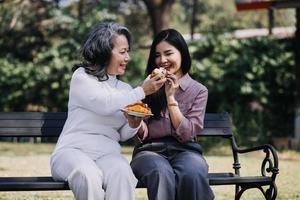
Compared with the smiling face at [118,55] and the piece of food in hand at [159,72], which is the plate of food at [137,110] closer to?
the piece of food in hand at [159,72]

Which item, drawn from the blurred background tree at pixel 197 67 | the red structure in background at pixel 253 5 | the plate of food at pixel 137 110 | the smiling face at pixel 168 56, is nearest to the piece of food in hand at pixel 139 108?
the plate of food at pixel 137 110

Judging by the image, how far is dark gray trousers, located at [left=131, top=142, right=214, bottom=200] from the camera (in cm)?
442

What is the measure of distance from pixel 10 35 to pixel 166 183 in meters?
14.2

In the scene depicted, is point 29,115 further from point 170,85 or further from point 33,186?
point 170,85

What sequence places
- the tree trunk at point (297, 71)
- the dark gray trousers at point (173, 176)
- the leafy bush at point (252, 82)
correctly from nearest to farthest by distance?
the dark gray trousers at point (173, 176) → the tree trunk at point (297, 71) → the leafy bush at point (252, 82)

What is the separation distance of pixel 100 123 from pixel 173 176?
2.02ft

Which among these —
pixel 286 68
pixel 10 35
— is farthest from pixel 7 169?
pixel 10 35

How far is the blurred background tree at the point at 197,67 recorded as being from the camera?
14266 millimetres

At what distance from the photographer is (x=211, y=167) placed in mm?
9578

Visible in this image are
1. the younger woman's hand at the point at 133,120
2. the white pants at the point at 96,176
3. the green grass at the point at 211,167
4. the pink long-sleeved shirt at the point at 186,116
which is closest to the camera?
the white pants at the point at 96,176

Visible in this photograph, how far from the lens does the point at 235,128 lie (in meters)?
14.0

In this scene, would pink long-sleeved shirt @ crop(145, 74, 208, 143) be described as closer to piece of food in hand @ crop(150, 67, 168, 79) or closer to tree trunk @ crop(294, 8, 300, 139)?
piece of food in hand @ crop(150, 67, 168, 79)

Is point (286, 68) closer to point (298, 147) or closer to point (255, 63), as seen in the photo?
point (255, 63)

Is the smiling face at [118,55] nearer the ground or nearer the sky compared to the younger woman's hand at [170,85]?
nearer the sky
